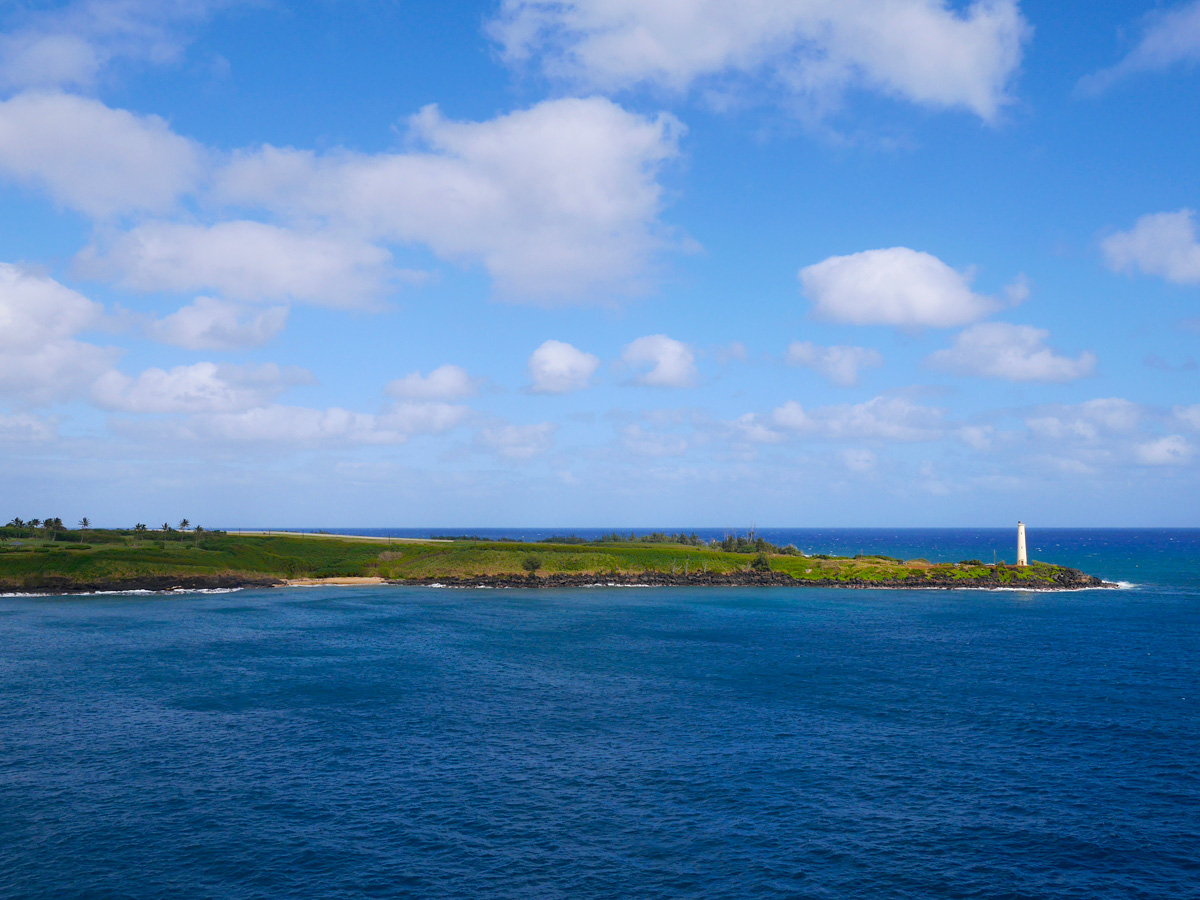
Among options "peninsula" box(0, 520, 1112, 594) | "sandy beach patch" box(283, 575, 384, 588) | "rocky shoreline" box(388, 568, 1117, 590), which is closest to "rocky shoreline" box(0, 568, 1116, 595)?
"rocky shoreline" box(388, 568, 1117, 590)

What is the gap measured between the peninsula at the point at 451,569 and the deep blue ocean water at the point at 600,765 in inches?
2552

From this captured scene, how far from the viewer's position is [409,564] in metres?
191

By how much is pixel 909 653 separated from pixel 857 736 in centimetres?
3483

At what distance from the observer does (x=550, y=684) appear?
7488 cm

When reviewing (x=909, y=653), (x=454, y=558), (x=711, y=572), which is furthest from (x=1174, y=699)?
(x=454, y=558)

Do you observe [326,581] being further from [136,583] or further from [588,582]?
[588,582]

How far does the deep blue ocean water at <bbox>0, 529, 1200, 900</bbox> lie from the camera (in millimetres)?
38062

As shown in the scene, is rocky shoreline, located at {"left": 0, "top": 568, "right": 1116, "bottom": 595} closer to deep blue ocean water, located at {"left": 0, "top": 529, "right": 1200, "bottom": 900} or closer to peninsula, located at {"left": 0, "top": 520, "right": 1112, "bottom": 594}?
peninsula, located at {"left": 0, "top": 520, "right": 1112, "bottom": 594}

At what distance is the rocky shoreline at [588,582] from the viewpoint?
153875mm

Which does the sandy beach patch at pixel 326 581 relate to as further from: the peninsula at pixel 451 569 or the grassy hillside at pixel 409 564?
the grassy hillside at pixel 409 564

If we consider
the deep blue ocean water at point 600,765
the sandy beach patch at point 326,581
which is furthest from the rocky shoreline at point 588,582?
the deep blue ocean water at point 600,765

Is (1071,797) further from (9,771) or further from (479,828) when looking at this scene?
(9,771)

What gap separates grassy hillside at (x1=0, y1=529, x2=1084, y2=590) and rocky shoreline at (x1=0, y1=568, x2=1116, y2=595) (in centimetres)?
97

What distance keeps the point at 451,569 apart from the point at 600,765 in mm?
137137
